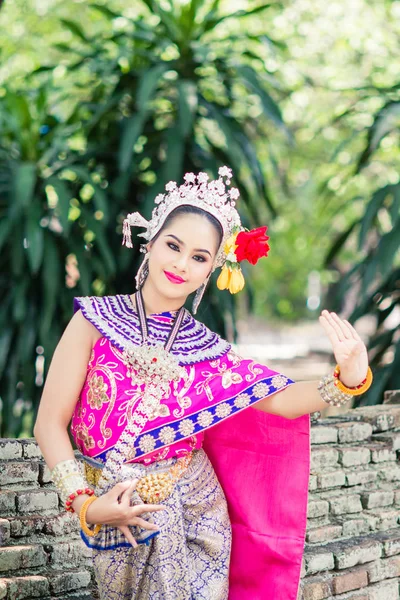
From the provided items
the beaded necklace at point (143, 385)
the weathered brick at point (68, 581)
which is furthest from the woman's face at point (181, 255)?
the weathered brick at point (68, 581)

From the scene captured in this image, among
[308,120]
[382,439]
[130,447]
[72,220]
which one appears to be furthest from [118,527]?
[308,120]

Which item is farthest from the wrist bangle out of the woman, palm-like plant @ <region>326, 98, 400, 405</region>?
palm-like plant @ <region>326, 98, 400, 405</region>

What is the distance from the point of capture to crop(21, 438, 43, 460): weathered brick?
6.65 feet

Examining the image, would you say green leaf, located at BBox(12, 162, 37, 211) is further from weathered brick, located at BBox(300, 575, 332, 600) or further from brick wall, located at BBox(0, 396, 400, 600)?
weathered brick, located at BBox(300, 575, 332, 600)

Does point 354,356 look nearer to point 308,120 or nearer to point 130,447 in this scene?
point 130,447

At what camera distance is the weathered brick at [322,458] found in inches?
94.0

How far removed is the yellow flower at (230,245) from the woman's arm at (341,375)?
26 centimetres

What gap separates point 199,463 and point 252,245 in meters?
0.50

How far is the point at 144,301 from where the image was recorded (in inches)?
67.2

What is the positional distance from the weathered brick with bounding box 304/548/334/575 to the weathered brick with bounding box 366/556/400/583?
0.54 ft

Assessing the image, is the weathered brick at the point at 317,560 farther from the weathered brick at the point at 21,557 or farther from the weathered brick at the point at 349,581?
the weathered brick at the point at 21,557

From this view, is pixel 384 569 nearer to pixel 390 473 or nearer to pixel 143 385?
pixel 390 473

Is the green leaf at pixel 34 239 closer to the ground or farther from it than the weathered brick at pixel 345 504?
farther from it

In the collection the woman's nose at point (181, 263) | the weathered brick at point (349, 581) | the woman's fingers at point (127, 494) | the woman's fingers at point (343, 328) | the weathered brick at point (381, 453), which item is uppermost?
the woman's nose at point (181, 263)
